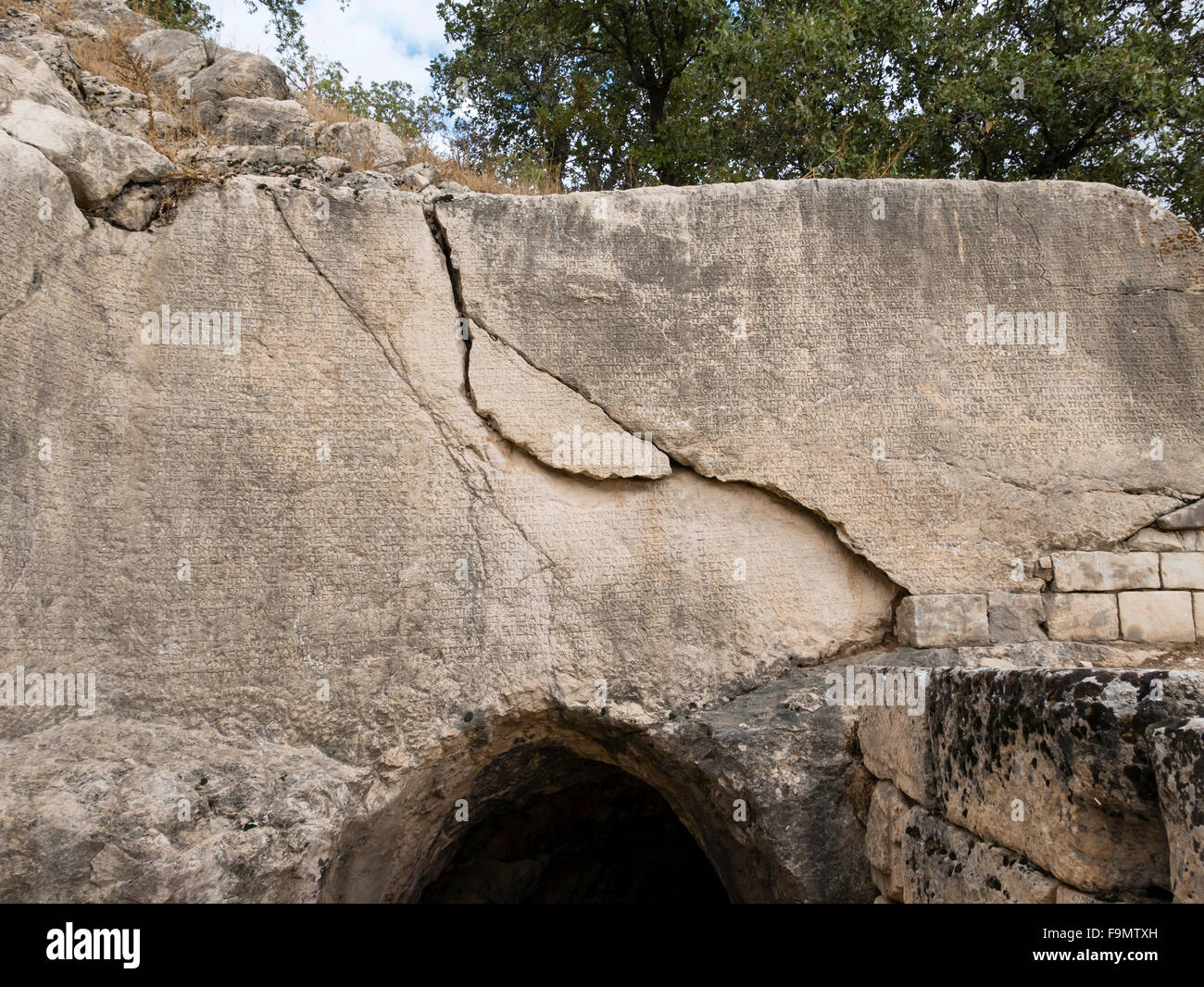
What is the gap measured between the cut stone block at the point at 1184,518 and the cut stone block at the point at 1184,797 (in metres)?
2.75

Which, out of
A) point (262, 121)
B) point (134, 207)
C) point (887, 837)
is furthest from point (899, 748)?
point (262, 121)

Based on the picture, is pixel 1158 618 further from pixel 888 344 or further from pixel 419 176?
pixel 419 176

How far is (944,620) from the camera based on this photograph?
4.16 m

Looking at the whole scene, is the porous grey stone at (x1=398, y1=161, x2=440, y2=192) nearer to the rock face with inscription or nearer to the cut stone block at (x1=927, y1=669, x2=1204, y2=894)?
the rock face with inscription

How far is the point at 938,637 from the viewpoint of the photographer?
4141 mm

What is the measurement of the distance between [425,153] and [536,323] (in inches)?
70.5

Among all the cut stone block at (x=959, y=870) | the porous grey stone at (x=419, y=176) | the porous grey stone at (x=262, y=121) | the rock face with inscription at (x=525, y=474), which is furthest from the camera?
the porous grey stone at (x=262, y=121)

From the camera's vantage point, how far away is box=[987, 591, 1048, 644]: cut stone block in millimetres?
4156

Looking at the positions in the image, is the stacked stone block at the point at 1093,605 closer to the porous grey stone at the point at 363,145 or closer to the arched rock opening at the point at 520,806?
the arched rock opening at the point at 520,806

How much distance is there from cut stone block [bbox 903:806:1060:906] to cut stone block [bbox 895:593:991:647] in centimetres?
116

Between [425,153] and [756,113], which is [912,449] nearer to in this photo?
[425,153]

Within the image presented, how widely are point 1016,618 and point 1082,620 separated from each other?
1.01 ft

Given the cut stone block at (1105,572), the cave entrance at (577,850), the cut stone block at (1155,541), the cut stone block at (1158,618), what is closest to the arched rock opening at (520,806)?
the cave entrance at (577,850)

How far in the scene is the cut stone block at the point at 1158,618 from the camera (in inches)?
163
